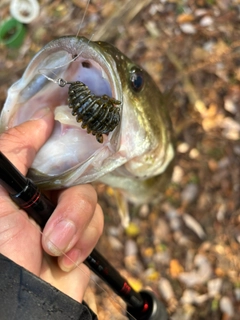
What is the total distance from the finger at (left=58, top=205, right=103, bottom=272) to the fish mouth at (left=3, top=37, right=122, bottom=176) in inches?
8.5

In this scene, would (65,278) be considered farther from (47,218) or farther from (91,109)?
(91,109)

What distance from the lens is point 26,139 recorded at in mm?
1251

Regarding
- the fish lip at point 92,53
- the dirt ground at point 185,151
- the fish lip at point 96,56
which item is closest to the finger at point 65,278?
the fish lip at point 96,56

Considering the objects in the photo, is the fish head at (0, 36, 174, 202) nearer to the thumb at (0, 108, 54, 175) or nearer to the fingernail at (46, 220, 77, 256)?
the thumb at (0, 108, 54, 175)

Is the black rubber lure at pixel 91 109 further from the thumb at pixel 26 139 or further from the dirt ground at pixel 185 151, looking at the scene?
the dirt ground at pixel 185 151

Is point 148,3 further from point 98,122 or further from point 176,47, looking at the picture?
point 98,122

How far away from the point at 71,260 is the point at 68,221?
147mm

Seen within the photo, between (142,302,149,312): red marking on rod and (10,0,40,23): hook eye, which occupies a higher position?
(10,0,40,23): hook eye

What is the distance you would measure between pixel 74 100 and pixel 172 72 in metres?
1.91

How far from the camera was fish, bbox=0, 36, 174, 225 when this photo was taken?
47.7 inches

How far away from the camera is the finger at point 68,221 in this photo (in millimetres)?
1146

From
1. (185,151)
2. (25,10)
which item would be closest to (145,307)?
(185,151)

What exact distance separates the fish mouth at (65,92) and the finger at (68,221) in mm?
90

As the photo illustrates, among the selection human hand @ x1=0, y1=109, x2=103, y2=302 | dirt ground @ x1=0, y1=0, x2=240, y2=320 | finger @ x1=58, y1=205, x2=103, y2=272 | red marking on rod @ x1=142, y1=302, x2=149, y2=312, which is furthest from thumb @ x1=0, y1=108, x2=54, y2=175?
dirt ground @ x1=0, y1=0, x2=240, y2=320
